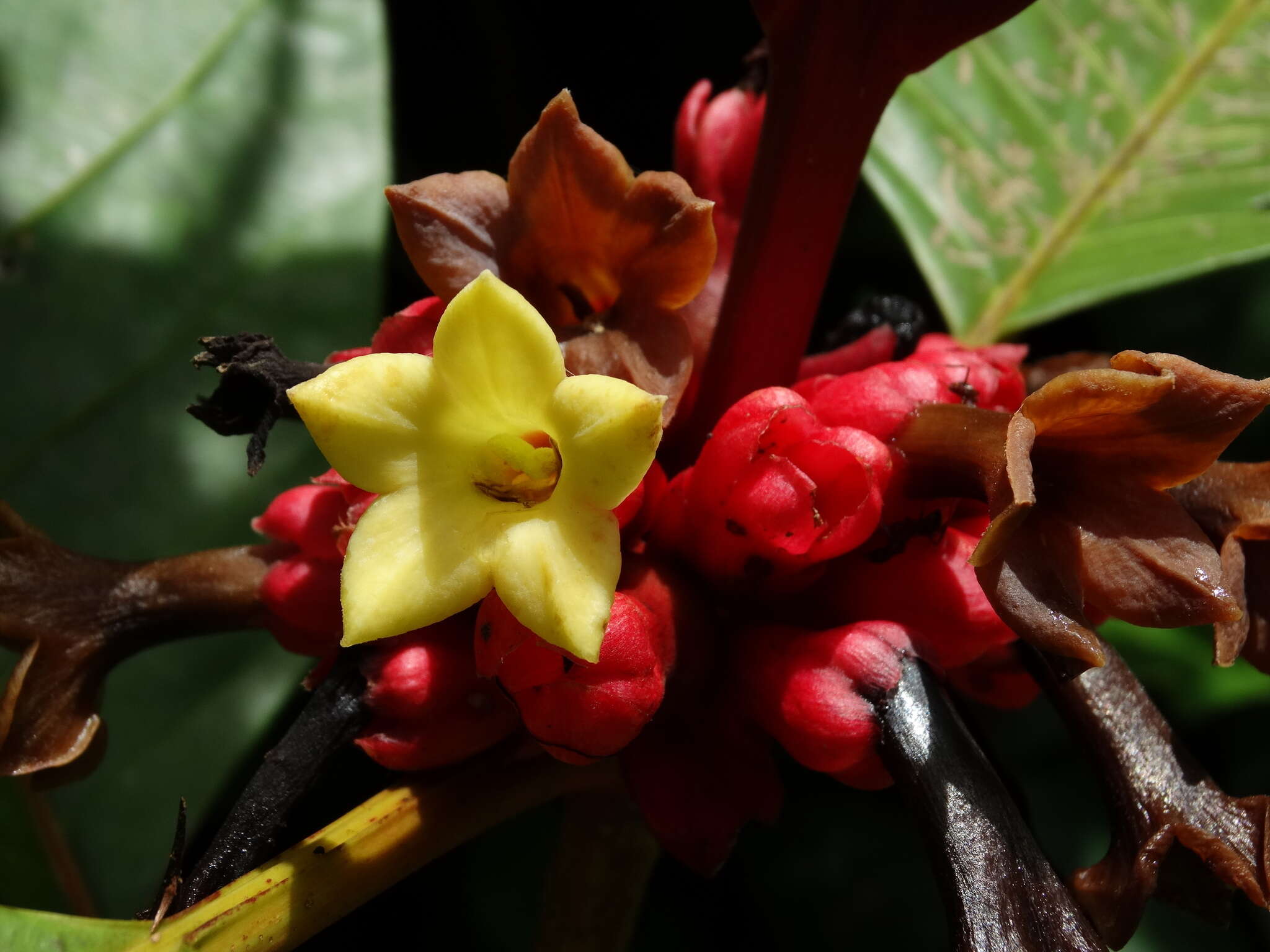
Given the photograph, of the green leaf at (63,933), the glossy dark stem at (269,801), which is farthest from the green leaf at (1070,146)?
the green leaf at (63,933)

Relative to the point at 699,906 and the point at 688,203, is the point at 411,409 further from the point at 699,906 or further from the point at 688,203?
the point at 699,906

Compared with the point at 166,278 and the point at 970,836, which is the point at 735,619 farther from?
the point at 166,278

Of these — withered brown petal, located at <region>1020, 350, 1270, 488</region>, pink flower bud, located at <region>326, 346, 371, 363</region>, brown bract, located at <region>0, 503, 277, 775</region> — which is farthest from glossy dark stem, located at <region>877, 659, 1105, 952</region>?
brown bract, located at <region>0, 503, 277, 775</region>

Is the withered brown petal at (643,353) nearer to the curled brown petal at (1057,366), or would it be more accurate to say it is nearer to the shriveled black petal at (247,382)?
the shriveled black petal at (247,382)

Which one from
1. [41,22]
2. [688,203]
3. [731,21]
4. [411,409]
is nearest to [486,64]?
[731,21]

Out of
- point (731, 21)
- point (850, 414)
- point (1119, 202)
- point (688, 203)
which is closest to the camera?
point (688, 203)

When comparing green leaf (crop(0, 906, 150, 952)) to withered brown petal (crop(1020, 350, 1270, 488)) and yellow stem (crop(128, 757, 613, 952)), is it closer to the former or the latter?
yellow stem (crop(128, 757, 613, 952))

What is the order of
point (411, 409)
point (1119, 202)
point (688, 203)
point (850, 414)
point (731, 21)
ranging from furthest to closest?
point (731, 21) → point (1119, 202) → point (850, 414) → point (688, 203) → point (411, 409)
